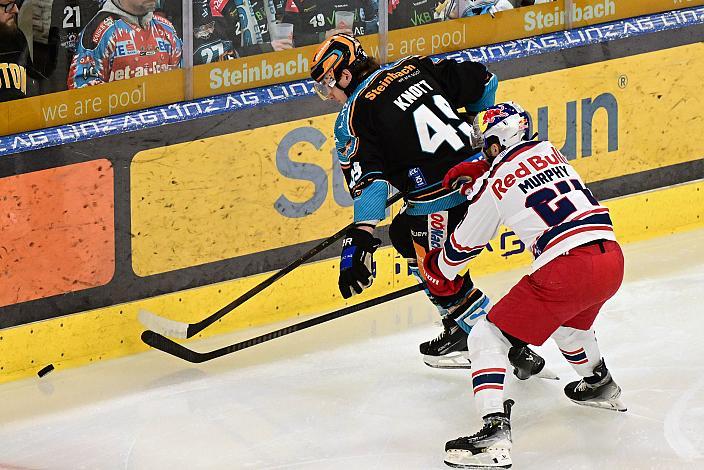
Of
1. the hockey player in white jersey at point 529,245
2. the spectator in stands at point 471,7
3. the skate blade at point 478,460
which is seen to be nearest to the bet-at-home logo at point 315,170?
the spectator in stands at point 471,7

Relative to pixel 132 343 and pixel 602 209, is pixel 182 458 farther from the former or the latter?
pixel 602 209

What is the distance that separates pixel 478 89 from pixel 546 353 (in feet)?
3.57

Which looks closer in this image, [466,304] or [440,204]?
[440,204]

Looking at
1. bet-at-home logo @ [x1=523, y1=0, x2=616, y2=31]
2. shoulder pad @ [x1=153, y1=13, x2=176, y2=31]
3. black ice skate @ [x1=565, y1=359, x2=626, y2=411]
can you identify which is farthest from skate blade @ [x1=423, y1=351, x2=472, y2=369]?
bet-at-home logo @ [x1=523, y1=0, x2=616, y2=31]

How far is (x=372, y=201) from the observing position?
498 centimetres

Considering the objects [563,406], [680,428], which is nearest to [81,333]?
[563,406]

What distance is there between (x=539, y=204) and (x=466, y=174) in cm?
39

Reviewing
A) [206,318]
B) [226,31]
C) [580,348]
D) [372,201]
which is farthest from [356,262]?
[226,31]

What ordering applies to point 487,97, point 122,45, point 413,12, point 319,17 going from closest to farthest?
point 487,97, point 122,45, point 319,17, point 413,12

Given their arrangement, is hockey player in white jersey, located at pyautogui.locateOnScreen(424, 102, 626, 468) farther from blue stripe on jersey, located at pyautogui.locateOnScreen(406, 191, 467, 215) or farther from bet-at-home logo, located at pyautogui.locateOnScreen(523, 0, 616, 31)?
bet-at-home logo, located at pyautogui.locateOnScreen(523, 0, 616, 31)

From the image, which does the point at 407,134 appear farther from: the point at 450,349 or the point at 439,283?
the point at 450,349

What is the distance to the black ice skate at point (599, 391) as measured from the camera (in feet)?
16.7

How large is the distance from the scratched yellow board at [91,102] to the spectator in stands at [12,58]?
0.05m

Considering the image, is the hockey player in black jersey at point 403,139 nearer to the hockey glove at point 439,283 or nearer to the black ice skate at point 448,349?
the hockey glove at point 439,283
